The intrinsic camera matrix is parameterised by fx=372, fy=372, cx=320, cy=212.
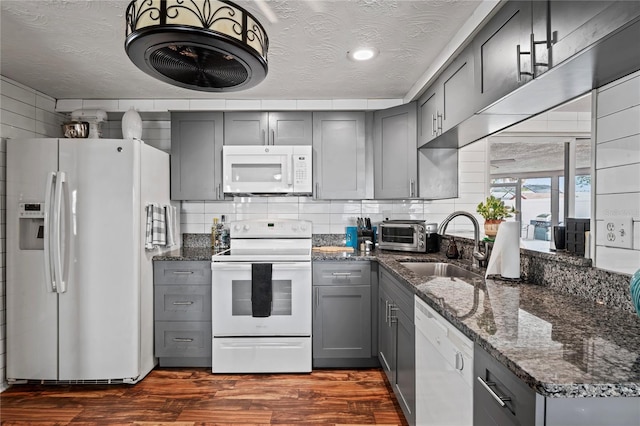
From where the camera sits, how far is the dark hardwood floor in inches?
88.2

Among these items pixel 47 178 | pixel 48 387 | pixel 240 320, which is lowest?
pixel 48 387

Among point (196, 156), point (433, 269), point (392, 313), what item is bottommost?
point (392, 313)

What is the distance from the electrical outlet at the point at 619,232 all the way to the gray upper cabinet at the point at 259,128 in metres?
2.32

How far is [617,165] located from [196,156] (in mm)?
2915

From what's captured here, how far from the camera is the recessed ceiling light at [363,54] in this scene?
2.28 m

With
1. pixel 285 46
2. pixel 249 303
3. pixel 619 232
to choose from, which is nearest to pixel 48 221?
pixel 249 303

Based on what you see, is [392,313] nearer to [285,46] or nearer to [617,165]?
[617,165]

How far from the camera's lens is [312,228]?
3.51 m

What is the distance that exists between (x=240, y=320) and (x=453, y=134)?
2.02 meters

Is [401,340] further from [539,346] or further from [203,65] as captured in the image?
[203,65]

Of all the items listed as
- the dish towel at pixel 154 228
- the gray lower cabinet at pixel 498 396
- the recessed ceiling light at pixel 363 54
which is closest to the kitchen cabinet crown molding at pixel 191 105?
the recessed ceiling light at pixel 363 54

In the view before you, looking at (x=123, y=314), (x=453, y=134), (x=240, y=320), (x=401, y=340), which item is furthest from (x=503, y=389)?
(x=123, y=314)

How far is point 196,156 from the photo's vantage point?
3.28 metres

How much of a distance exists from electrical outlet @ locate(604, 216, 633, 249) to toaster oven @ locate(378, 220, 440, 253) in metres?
1.59
